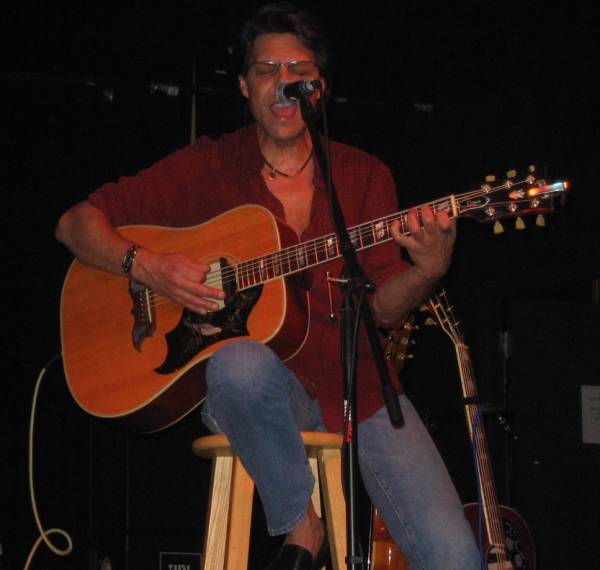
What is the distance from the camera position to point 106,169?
395 centimetres

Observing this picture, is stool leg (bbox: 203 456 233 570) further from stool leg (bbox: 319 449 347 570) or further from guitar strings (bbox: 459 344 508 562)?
guitar strings (bbox: 459 344 508 562)

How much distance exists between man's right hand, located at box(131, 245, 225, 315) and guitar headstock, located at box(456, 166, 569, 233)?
0.71 meters

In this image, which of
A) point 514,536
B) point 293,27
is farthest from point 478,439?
point 293,27

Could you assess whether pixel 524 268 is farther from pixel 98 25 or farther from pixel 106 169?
pixel 98 25

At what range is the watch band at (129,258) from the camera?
8.49 ft

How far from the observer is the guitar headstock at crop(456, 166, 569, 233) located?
2.10 metres

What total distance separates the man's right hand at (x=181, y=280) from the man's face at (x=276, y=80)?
1.46 feet

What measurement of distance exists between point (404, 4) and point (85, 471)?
2458 millimetres

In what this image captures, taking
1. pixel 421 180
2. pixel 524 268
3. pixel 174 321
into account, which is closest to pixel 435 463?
pixel 174 321

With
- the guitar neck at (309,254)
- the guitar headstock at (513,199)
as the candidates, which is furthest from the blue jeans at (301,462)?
the guitar headstock at (513,199)

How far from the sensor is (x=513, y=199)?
2129 millimetres

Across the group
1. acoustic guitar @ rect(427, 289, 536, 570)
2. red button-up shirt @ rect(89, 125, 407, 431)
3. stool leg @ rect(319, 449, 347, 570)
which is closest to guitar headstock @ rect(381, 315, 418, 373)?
acoustic guitar @ rect(427, 289, 536, 570)

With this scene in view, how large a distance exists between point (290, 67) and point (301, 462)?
1.12 meters

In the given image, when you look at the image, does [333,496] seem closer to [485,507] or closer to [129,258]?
[129,258]
